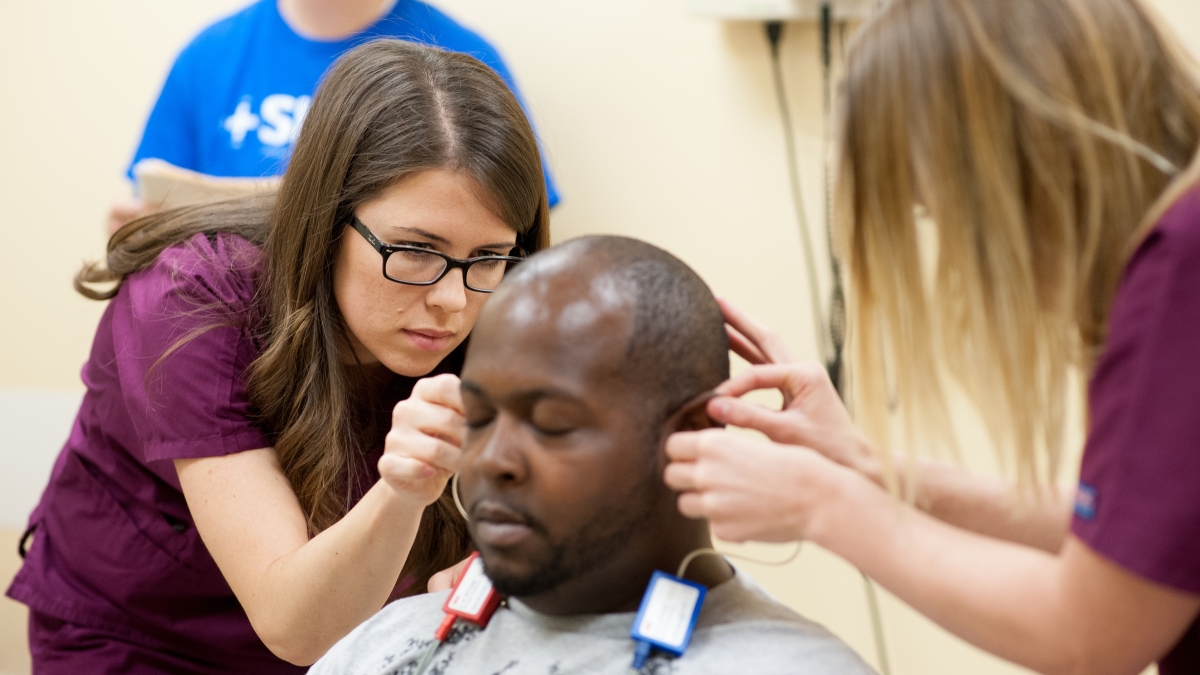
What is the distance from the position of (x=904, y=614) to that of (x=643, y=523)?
1.17m

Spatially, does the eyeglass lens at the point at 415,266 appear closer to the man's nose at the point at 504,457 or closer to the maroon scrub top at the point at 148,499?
the maroon scrub top at the point at 148,499

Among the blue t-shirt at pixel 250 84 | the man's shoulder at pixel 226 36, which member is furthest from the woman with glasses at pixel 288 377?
the man's shoulder at pixel 226 36

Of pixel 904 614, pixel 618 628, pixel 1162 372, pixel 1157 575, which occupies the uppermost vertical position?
pixel 1162 372

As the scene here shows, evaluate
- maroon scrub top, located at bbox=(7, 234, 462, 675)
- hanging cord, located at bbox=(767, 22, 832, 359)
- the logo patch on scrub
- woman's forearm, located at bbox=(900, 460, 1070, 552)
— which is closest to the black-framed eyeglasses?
maroon scrub top, located at bbox=(7, 234, 462, 675)

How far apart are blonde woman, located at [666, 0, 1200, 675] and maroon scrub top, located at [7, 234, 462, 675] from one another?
66cm

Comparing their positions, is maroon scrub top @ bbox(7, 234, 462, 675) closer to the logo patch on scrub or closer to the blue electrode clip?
the blue electrode clip

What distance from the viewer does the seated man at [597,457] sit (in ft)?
2.75

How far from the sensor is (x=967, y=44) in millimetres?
725

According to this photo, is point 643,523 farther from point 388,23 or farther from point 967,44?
point 388,23

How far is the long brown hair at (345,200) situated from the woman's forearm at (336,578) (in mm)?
137

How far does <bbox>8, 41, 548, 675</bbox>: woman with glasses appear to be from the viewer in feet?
3.73

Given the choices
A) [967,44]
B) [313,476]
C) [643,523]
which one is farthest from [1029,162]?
[313,476]

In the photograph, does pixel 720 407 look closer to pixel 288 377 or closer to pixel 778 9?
pixel 288 377

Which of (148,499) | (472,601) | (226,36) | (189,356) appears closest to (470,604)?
(472,601)
